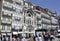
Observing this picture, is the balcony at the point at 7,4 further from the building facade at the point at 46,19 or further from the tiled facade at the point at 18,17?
the building facade at the point at 46,19

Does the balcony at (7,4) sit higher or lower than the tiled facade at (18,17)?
higher

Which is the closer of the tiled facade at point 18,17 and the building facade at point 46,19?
the tiled facade at point 18,17

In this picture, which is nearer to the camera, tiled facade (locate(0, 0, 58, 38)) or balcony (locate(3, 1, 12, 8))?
tiled facade (locate(0, 0, 58, 38))

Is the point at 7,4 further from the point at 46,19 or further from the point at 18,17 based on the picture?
the point at 46,19

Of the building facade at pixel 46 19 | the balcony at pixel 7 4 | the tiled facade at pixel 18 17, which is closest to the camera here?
the tiled facade at pixel 18 17

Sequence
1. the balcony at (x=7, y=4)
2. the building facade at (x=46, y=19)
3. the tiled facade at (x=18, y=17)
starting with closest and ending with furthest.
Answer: the tiled facade at (x=18, y=17) < the balcony at (x=7, y=4) < the building facade at (x=46, y=19)

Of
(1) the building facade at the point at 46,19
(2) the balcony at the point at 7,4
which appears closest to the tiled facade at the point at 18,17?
(2) the balcony at the point at 7,4

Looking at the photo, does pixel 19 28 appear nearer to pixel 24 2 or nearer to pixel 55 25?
pixel 24 2

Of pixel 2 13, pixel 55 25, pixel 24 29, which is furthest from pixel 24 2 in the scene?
pixel 55 25

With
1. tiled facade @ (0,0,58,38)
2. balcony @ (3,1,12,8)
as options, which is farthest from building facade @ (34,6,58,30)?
balcony @ (3,1,12,8)

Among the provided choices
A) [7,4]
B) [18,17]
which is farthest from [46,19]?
[7,4]

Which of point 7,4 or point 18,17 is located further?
point 18,17

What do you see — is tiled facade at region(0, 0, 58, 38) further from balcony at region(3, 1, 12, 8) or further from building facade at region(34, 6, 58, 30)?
building facade at region(34, 6, 58, 30)

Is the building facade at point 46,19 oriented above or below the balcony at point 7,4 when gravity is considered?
below
